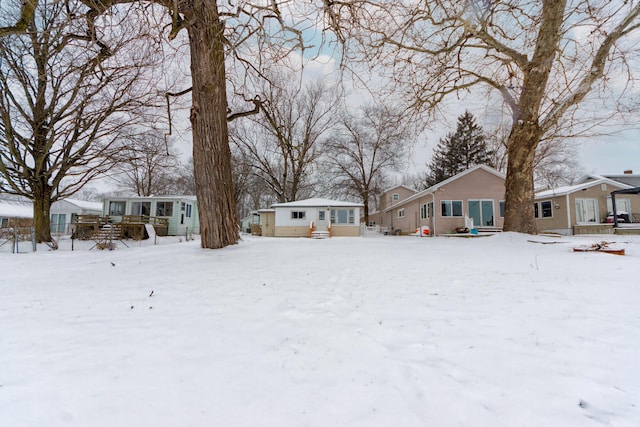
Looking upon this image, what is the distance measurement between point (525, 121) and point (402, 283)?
8103 millimetres

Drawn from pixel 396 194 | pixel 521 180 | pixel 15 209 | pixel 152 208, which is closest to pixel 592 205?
pixel 521 180

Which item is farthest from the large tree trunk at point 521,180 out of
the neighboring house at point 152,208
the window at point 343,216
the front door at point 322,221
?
the neighboring house at point 152,208

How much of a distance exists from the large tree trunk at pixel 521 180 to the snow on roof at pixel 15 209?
41270 mm

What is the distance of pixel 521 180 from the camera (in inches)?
372

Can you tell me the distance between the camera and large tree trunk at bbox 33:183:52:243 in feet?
44.1

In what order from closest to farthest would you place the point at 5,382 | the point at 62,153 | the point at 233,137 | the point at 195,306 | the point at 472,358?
the point at 5,382 < the point at 472,358 < the point at 195,306 < the point at 62,153 < the point at 233,137

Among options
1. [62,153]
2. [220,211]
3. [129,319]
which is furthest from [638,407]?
[62,153]

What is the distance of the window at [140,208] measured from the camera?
22812 mm

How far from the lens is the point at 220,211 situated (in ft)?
25.6

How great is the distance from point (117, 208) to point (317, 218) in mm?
15363

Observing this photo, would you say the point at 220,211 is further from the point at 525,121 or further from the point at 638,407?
the point at 525,121

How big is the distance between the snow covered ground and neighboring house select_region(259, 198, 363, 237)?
17.1 metres

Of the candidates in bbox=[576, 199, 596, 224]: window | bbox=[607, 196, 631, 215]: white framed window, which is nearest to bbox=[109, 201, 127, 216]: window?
bbox=[576, 199, 596, 224]: window

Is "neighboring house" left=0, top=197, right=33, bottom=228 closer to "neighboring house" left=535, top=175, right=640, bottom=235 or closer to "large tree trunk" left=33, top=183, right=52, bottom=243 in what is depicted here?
"large tree trunk" left=33, top=183, right=52, bottom=243
